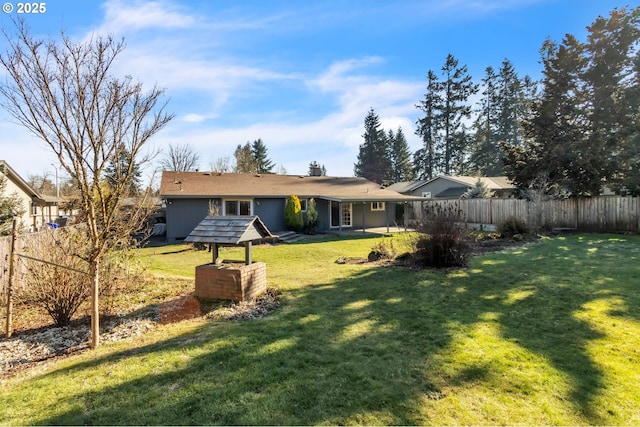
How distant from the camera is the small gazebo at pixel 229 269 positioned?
Answer: 5.98m

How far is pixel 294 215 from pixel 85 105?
14.7 m

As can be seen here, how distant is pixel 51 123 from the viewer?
366cm

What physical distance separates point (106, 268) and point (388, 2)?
30.1 feet

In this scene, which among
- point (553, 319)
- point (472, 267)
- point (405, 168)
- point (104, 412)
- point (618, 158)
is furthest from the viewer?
point (405, 168)

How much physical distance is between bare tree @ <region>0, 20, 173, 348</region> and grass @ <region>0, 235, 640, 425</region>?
1.44 metres

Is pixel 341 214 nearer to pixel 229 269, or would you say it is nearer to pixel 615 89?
pixel 229 269

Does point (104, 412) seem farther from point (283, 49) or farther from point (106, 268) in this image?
point (283, 49)

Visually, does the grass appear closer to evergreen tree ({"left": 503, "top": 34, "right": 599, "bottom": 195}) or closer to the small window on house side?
the small window on house side

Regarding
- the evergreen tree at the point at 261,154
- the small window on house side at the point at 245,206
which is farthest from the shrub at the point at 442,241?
the evergreen tree at the point at 261,154

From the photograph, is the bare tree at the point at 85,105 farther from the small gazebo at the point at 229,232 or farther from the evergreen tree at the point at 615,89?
the evergreen tree at the point at 615,89

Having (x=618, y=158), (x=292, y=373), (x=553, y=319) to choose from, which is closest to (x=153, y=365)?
(x=292, y=373)

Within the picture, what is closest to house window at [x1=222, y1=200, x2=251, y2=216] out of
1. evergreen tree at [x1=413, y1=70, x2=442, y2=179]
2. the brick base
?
the brick base

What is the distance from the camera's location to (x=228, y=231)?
623 centimetres

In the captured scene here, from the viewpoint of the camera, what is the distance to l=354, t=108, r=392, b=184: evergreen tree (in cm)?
4775
